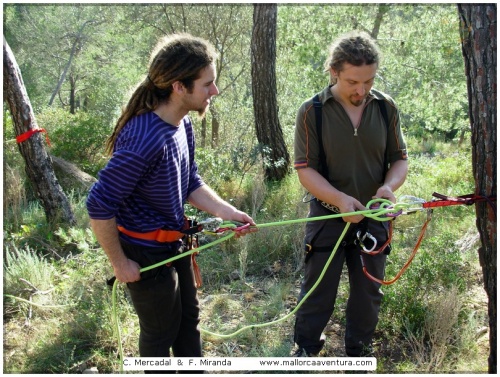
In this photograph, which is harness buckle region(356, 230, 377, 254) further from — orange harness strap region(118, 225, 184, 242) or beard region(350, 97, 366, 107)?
orange harness strap region(118, 225, 184, 242)

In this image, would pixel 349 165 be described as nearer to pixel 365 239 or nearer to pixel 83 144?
pixel 365 239

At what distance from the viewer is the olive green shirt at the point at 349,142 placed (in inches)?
104

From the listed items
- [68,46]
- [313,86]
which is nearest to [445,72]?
[313,86]

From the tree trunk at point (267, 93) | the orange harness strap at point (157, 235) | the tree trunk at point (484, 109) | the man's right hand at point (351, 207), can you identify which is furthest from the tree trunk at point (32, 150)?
the tree trunk at point (484, 109)

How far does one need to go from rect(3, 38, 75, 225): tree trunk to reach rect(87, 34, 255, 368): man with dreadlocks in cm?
302

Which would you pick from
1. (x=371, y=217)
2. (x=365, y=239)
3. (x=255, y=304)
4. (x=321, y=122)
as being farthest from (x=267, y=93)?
(x=371, y=217)

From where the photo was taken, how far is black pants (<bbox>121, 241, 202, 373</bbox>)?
2.29m

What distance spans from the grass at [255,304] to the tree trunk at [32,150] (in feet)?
1.05

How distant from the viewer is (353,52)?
2.50m

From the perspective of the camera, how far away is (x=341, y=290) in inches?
147

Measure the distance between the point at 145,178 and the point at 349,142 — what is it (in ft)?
3.74

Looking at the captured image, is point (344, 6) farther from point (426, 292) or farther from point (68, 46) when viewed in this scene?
point (68, 46)

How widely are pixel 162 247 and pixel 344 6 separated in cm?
918
